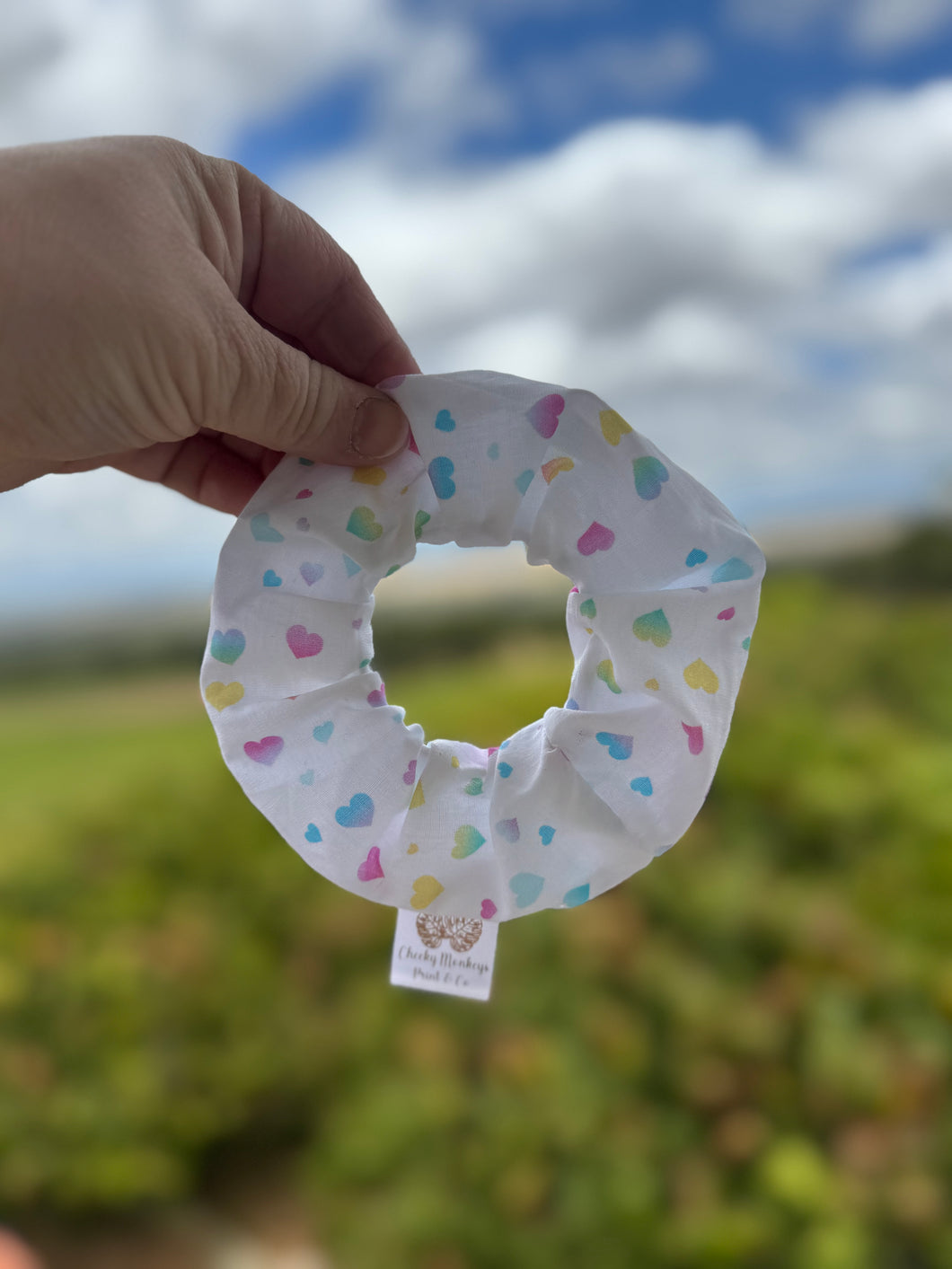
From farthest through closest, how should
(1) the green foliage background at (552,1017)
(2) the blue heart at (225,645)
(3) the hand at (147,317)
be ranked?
(1) the green foliage background at (552,1017), (2) the blue heart at (225,645), (3) the hand at (147,317)

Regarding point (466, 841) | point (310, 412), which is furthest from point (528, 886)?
point (310, 412)

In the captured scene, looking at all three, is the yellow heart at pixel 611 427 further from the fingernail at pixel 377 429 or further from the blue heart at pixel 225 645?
the blue heart at pixel 225 645

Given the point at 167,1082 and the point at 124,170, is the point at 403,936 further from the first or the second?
the point at 167,1082

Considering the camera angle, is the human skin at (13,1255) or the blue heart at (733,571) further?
the human skin at (13,1255)

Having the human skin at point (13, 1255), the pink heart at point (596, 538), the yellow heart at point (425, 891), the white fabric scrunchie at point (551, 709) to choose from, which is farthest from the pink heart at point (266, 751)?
the human skin at point (13, 1255)

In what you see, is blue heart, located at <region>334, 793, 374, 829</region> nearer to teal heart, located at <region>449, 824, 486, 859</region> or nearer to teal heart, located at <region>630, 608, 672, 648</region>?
teal heart, located at <region>449, 824, 486, 859</region>

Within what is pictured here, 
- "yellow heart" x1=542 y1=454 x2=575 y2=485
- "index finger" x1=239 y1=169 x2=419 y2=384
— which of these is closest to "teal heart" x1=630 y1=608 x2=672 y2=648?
"yellow heart" x1=542 y1=454 x2=575 y2=485

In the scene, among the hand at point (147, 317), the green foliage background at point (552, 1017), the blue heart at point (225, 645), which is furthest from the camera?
the green foliage background at point (552, 1017)
